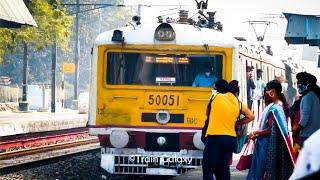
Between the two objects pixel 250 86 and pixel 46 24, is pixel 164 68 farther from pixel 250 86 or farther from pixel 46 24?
pixel 46 24

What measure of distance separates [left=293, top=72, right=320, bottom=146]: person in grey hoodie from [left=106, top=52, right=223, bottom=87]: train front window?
2.58 m

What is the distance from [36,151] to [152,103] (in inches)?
311

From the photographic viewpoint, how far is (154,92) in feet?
34.1

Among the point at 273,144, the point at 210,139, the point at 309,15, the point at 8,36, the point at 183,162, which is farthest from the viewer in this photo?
the point at 8,36

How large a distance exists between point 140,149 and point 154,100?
812 millimetres

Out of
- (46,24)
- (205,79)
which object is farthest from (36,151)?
(46,24)

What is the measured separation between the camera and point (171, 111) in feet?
33.7

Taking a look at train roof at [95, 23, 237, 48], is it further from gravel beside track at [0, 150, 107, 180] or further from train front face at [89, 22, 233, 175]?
gravel beside track at [0, 150, 107, 180]

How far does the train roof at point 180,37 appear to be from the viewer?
1049 centimetres

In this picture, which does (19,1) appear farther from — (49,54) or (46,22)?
(49,54)

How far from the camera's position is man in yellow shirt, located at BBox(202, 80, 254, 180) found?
26.0 feet

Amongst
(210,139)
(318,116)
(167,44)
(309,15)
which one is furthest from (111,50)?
(309,15)

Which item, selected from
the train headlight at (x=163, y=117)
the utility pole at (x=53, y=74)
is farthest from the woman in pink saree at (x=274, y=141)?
the utility pole at (x=53, y=74)

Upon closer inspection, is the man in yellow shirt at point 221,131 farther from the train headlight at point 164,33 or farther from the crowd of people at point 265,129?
the train headlight at point 164,33
